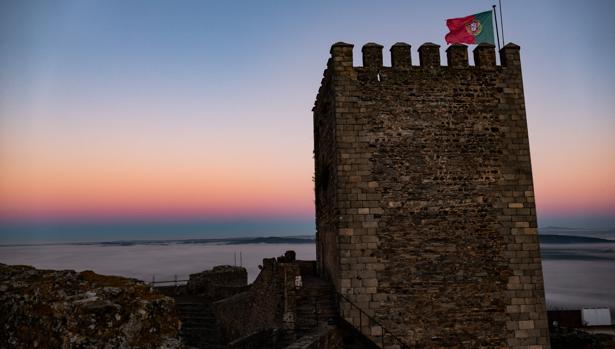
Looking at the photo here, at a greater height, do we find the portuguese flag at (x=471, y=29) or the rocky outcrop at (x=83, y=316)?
the portuguese flag at (x=471, y=29)

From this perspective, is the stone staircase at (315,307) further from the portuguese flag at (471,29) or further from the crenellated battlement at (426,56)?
the portuguese flag at (471,29)

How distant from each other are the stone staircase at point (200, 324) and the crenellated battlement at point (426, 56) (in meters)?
12.0

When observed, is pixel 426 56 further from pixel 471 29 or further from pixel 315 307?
pixel 315 307

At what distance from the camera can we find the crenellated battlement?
13.1 meters

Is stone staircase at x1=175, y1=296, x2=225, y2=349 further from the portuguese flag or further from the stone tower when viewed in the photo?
the portuguese flag

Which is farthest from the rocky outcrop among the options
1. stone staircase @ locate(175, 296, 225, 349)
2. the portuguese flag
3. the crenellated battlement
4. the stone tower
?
stone staircase @ locate(175, 296, 225, 349)

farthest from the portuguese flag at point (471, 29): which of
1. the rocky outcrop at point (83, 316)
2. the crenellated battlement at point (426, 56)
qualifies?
the rocky outcrop at point (83, 316)

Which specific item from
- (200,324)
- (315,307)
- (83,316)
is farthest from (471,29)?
(200,324)

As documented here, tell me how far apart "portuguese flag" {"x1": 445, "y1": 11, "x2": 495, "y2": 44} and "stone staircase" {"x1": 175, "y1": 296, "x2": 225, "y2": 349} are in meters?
14.6

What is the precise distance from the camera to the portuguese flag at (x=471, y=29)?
1355 cm

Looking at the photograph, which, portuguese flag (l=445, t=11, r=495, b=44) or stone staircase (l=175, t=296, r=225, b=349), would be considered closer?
portuguese flag (l=445, t=11, r=495, b=44)

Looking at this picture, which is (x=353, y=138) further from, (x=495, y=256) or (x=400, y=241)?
(x=495, y=256)

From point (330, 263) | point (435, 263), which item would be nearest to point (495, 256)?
point (435, 263)

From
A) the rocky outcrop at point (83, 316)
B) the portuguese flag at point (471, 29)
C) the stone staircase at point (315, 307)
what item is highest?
the portuguese flag at point (471, 29)
